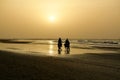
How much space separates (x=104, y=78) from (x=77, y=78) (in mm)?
1416

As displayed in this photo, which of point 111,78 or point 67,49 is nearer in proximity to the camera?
point 111,78

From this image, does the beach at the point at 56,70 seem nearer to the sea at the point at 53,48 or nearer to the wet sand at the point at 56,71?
the wet sand at the point at 56,71

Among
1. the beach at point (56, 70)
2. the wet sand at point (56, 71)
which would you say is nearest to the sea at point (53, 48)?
the beach at point (56, 70)

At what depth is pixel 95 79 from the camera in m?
11.9

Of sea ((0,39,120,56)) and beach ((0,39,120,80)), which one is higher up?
beach ((0,39,120,80))

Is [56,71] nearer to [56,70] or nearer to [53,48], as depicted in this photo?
[56,70]

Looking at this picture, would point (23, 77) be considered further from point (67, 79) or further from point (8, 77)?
point (67, 79)

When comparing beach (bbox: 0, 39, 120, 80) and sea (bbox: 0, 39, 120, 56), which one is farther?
sea (bbox: 0, 39, 120, 56)

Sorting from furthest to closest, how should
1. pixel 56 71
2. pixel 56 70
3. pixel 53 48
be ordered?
1. pixel 53 48
2. pixel 56 70
3. pixel 56 71

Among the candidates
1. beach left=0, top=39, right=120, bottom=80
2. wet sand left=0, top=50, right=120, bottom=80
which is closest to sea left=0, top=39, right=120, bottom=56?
beach left=0, top=39, right=120, bottom=80

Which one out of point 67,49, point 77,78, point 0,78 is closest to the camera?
point 0,78

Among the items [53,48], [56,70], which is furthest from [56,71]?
[53,48]

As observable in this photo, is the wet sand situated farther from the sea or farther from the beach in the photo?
the sea

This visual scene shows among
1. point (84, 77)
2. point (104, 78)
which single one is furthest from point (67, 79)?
point (104, 78)
